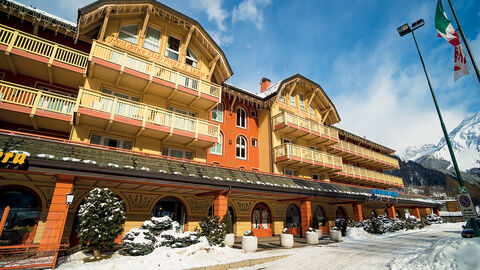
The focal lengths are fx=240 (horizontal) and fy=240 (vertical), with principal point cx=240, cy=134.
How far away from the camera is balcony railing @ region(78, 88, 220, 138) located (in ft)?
44.4

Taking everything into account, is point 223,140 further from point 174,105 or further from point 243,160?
point 174,105

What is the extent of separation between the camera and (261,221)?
67.8 feet

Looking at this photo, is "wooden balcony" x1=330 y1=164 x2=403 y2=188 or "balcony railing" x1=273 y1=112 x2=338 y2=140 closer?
"balcony railing" x1=273 y1=112 x2=338 y2=140

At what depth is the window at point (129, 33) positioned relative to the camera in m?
17.1

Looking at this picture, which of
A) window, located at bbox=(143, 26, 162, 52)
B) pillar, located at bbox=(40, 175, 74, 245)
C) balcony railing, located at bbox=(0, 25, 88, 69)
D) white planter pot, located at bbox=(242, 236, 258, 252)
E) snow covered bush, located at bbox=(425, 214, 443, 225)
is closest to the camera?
pillar, located at bbox=(40, 175, 74, 245)

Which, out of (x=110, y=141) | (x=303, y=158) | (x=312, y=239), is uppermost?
(x=303, y=158)

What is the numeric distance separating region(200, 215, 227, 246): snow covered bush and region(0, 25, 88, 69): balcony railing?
12.1 metres

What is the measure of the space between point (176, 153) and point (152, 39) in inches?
349

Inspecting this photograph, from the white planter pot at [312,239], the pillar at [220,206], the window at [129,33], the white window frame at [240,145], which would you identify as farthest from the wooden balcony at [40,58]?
the white planter pot at [312,239]

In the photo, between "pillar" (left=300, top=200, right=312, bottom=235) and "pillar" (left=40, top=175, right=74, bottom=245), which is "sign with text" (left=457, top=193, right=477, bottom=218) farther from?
"pillar" (left=40, top=175, right=74, bottom=245)

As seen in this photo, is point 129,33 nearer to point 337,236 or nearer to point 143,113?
point 143,113

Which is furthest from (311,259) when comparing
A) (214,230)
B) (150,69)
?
(150,69)

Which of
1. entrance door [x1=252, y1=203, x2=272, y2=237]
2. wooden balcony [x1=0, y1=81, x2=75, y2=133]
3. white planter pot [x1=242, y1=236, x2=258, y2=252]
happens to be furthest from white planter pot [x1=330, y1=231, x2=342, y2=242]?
wooden balcony [x1=0, y1=81, x2=75, y2=133]

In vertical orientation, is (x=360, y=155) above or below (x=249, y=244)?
above
